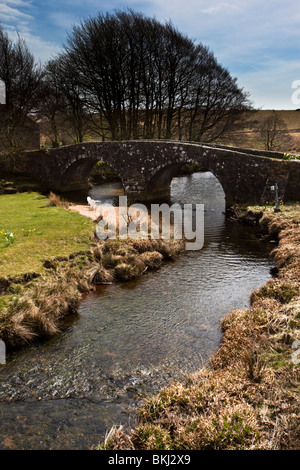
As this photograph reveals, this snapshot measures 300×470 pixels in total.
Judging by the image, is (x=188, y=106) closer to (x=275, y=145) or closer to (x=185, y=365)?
(x=275, y=145)

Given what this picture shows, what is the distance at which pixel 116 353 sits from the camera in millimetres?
9047

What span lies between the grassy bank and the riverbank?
459cm

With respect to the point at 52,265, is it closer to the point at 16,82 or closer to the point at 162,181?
the point at 162,181

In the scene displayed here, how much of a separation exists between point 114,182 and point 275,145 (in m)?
22.2

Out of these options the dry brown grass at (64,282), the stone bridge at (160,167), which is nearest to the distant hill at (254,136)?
the stone bridge at (160,167)

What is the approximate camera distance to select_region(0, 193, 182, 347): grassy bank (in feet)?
32.1

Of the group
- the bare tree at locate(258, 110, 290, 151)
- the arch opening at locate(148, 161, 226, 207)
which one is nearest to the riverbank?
the arch opening at locate(148, 161, 226, 207)

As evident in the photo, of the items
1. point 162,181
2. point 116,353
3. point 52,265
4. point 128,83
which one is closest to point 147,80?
point 128,83

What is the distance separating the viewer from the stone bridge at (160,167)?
23.0 m

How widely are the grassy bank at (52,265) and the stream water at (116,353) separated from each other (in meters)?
0.48

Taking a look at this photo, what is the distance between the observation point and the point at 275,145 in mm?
47562

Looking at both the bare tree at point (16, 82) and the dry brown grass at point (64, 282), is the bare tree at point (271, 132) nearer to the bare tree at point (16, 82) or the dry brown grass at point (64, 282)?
the bare tree at point (16, 82)

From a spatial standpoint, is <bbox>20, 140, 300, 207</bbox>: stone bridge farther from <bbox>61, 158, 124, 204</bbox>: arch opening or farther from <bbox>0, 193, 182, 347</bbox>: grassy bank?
<bbox>0, 193, 182, 347</bbox>: grassy bank

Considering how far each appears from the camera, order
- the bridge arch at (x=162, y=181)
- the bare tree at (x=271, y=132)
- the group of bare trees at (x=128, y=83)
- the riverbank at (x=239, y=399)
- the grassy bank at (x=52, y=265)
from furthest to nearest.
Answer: the bare tree at (x=271, y=132) → the group of bare trees at (x=128, y=83) → the bridge arch at (x=162, y=181) → the grassy bank at (x=52, y=265) → the riverbank at (x=239, y=399)
